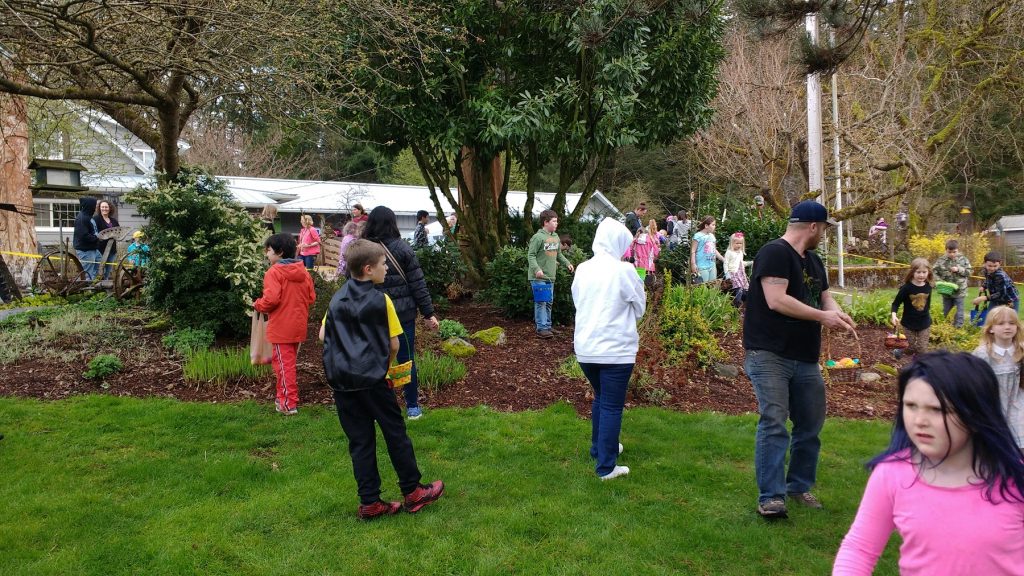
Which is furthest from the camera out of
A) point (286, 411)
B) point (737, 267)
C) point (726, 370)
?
point (737, 267)

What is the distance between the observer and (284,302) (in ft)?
19.9

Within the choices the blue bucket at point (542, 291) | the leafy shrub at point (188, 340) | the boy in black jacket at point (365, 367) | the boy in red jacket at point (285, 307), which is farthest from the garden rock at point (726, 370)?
the leafy shrub at point (188, 340)

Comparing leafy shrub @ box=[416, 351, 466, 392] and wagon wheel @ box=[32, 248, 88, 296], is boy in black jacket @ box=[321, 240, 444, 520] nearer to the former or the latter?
leafy shrub @ box=[416, 351, 466, 392]

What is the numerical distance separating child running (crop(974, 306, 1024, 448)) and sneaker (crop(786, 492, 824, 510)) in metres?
1.18

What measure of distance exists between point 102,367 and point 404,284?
379 centimetres

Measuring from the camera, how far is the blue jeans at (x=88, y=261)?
40.9 feet

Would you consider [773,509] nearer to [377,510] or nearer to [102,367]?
[377,510]

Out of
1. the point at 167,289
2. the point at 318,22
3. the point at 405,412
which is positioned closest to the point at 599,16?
the point at 318,22

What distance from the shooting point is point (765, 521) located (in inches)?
162

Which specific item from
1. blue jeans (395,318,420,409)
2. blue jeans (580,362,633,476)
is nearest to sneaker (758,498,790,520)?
blue jeans (580,362,633,476)

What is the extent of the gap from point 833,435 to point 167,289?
7226 millimetres

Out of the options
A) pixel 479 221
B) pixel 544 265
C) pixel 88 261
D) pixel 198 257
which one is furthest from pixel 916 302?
pixel 88 261

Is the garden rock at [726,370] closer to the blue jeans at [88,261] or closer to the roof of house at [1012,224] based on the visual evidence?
the blue jeans at [88,261]

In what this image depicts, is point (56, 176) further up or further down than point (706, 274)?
further up
